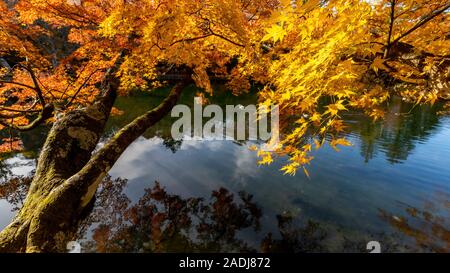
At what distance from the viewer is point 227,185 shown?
36.5 feet

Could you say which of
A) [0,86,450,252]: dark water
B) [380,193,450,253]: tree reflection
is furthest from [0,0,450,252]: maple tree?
[380,193,450,253]: tree reflection

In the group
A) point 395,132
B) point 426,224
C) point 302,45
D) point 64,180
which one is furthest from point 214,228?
point 395,132

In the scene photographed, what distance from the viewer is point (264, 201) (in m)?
9.86

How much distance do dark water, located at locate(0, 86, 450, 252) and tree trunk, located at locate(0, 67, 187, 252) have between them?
8.41ft

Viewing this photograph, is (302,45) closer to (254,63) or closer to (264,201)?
(254,63)

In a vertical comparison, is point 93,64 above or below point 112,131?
above

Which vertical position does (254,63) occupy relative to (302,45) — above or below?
above

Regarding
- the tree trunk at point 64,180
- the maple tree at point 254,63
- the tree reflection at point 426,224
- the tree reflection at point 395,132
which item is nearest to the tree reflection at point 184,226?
the maple tree at point 254,63

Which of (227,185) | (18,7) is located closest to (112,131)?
(18,7)

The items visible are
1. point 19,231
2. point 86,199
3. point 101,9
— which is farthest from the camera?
point 101,9

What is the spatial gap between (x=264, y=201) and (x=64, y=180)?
678cm
